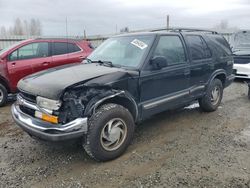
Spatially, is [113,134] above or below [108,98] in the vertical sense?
below

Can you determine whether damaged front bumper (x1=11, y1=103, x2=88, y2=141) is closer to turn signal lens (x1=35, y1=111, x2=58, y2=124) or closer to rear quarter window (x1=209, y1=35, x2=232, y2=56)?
turn signal lens (x1=35, y1=111, x2=58, y2=124)

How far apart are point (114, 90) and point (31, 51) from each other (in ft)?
13.9

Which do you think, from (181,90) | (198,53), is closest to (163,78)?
(181,90)

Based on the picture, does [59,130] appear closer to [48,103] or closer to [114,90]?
[48,103]

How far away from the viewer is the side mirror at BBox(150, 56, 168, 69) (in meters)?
3.76

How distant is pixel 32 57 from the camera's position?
6637mm

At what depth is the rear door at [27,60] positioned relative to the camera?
630 cm

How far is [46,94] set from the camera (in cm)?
301

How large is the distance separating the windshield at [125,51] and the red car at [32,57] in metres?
2.71

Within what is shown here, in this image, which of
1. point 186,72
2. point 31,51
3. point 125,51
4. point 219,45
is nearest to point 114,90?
→ point 125,51

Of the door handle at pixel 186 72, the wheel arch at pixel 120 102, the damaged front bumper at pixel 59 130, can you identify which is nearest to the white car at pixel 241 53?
the door handle at pixel 186 72

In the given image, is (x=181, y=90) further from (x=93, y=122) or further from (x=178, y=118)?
(x=93, y=122)

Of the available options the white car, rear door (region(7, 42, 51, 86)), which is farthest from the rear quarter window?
rear door (region(7, 42, 51, 86))

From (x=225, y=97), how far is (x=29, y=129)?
18.8ft
